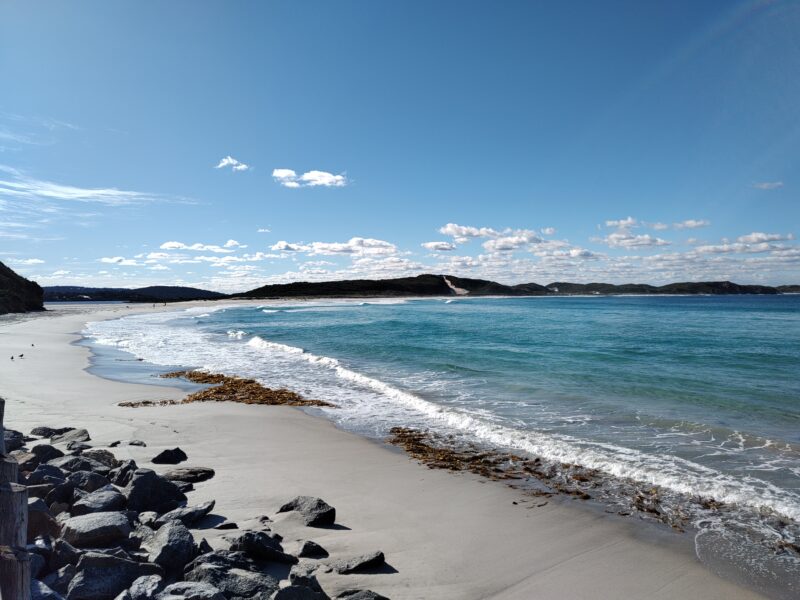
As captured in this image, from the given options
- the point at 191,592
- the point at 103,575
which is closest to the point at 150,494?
the point at 103,575

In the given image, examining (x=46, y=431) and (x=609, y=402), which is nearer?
(x=46, y=431)

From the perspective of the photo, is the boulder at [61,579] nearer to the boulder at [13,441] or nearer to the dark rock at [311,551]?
the dark rock at [311,551]

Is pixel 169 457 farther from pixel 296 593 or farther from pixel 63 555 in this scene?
pixel 296 593

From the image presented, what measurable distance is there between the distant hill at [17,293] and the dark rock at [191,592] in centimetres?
6381

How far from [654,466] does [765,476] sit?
159cm

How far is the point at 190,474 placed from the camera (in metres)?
7.05

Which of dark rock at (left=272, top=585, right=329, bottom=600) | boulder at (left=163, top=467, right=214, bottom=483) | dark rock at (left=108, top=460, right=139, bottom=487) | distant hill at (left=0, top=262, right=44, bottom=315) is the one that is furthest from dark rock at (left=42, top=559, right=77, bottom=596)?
distant hill at (left=0, top=262, right=44, bottom=315)

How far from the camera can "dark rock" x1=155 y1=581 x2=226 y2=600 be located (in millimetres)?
3408

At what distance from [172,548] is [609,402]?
1146 cm

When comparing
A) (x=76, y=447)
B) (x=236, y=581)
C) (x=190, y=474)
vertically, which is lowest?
(x=190, y=474)

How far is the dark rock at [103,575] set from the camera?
11.8ft

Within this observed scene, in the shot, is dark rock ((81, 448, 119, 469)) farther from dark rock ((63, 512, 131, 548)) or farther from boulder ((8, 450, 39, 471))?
dark rock ((63, 512, 131, 548))

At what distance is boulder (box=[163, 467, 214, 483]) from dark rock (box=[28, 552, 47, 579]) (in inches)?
118

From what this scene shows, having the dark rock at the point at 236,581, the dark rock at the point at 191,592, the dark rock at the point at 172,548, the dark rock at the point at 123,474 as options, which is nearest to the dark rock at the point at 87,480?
the dark rock at the point at 123,474
